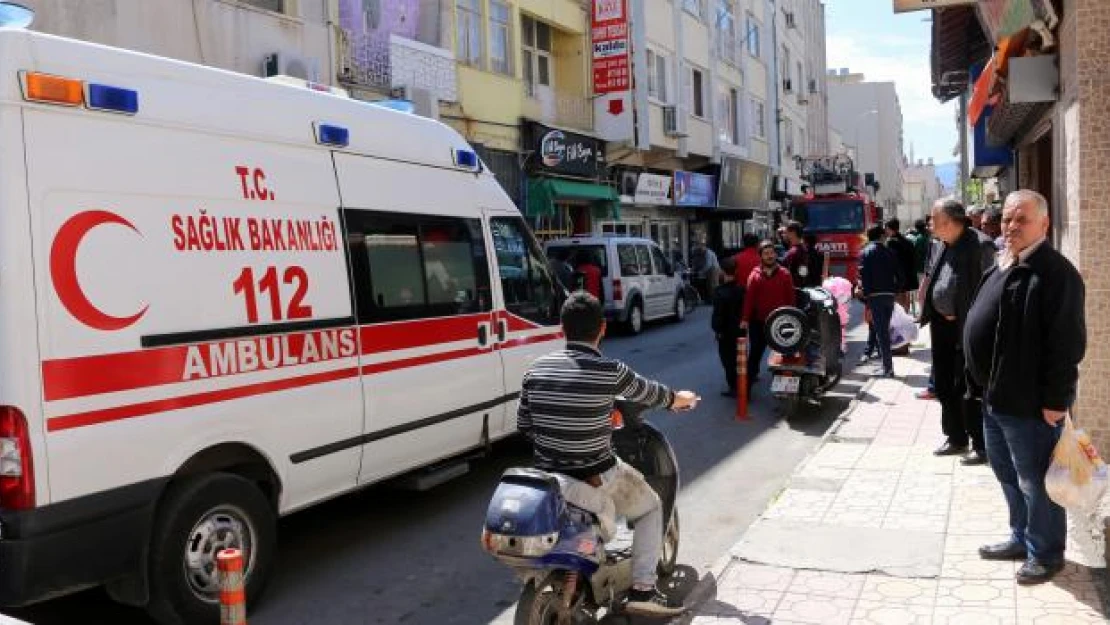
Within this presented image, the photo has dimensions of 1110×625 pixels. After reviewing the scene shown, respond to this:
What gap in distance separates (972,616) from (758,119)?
112 feet

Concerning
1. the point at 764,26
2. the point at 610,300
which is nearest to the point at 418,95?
the point at 610,300

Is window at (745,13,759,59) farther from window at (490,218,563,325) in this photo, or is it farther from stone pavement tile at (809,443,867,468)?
window at (490,218,563,325)

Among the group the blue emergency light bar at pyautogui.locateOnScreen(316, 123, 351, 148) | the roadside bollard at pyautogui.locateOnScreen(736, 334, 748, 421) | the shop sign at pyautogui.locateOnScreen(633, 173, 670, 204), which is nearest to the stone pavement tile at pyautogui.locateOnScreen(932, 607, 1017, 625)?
the blue emergency light bar at pyautogui.locateOnScreen(316, 123, 351, 148)

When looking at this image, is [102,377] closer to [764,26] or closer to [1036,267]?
[1036,267]

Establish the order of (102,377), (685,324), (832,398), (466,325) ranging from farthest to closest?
(685,324) < (832,398) < (466,325) < (102,377)

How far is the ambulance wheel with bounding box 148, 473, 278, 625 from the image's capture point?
13.9 feet

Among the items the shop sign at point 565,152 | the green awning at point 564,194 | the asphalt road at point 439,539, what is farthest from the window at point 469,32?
the asphalt road at point 439,539

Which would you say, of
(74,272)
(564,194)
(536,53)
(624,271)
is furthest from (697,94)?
(74,272)

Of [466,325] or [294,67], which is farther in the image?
[294,67]

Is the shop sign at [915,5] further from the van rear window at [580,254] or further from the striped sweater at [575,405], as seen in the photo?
the van rear window at [580,254]

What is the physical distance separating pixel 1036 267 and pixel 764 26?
36.3 metres

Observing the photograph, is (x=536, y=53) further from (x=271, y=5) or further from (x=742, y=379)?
(x=742, y=379)

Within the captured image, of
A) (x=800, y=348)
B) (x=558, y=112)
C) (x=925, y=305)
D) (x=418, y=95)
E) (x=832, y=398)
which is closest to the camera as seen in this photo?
(x=925, y=305)

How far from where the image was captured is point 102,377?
3975mm
